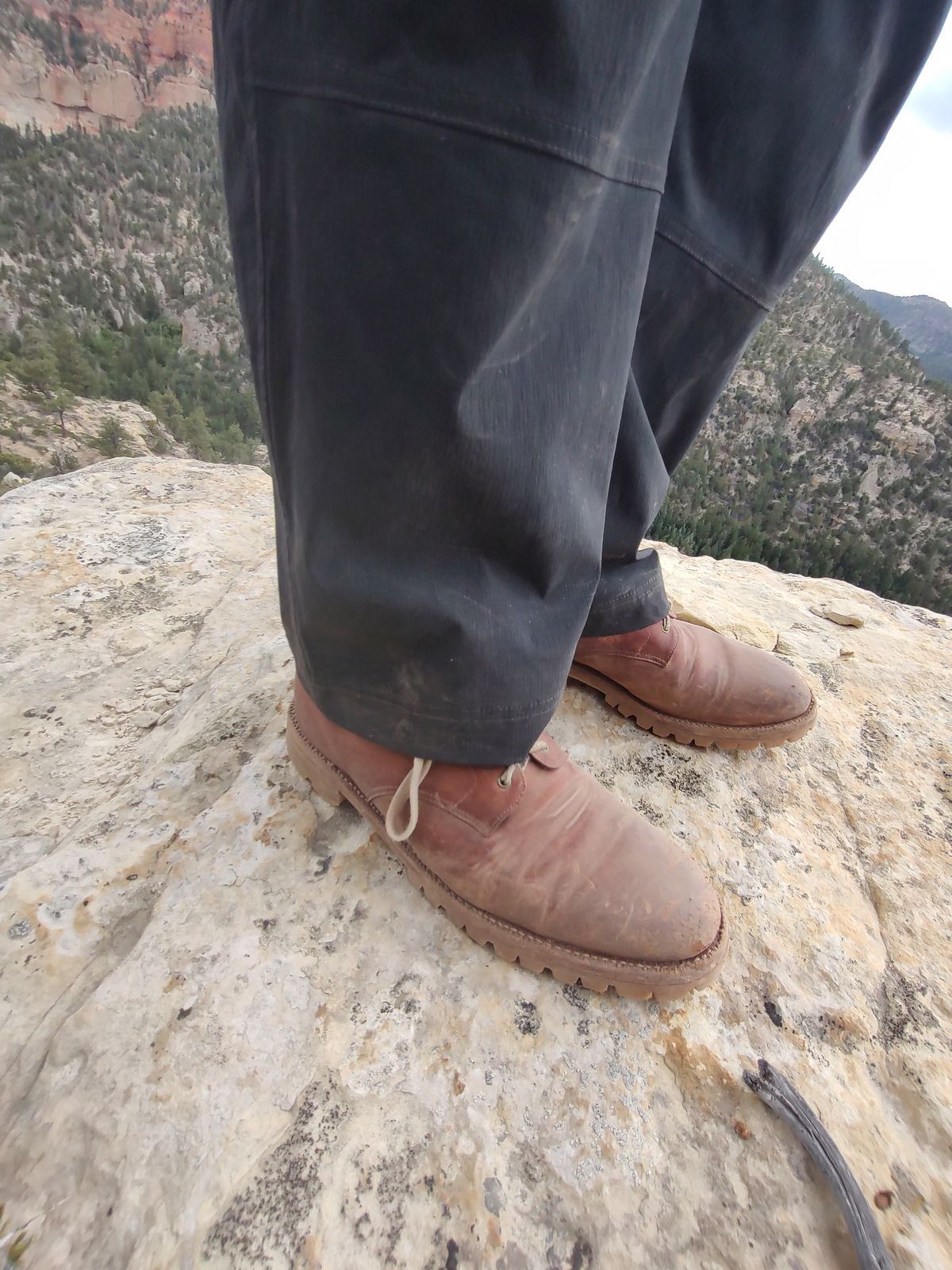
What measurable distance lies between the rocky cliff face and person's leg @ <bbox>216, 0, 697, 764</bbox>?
5341 centimetres

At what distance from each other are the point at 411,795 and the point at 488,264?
517 mm

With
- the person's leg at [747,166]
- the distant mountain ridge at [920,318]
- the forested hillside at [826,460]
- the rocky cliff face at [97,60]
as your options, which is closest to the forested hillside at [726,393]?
the forested hillside at [826,460]

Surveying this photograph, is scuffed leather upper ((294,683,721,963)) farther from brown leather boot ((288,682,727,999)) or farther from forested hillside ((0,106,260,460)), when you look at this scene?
forested hillside ((0,106,260,460))

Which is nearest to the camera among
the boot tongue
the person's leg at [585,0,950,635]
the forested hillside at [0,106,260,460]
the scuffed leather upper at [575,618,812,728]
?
the person's leg at [585,0,950,635]

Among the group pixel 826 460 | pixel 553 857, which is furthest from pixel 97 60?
pixel 553 857

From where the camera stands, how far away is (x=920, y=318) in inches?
3750

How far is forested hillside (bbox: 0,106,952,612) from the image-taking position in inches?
931

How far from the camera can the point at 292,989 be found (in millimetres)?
650

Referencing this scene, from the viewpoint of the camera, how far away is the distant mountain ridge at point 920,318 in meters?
87.0

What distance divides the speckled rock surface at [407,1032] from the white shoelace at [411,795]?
103 millimetres

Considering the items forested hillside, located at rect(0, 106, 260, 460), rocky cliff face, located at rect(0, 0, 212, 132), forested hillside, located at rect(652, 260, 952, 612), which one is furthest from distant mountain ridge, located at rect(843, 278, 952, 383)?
forested hillside, located at rect(0, 106, 260, 460)

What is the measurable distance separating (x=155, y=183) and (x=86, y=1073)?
4289 centimetres

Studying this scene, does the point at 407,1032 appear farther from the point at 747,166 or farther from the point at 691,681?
the point at 747,166

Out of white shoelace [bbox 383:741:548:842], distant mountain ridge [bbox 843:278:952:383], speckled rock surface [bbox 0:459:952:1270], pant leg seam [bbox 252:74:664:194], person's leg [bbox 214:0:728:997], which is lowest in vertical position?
speckled rock surface [bbox 0:459:952:1270]
